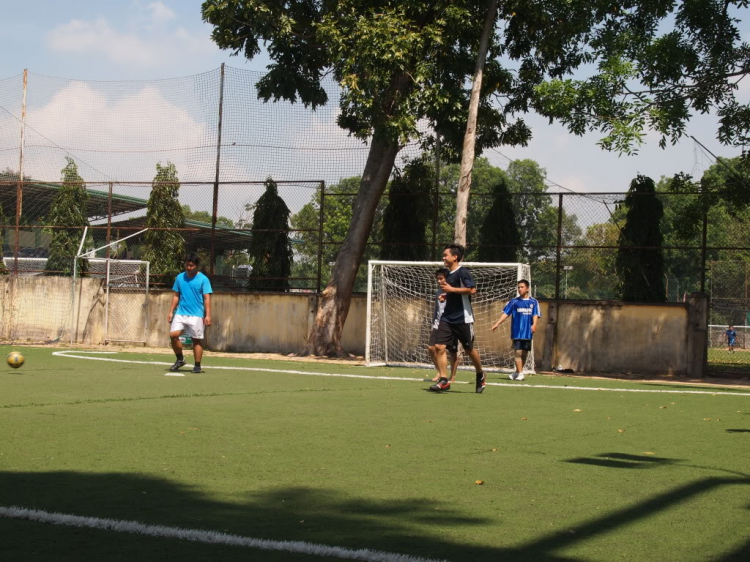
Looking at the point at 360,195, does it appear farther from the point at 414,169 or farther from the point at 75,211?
the point at 75,211

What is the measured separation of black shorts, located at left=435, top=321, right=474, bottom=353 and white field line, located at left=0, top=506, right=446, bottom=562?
26.2 ft

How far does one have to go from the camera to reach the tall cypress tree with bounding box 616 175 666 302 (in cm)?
2186

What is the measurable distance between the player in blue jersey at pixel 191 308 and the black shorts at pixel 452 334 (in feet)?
12.8

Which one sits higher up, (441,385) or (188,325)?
(188,325)

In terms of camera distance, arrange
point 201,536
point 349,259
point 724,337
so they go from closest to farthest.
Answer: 1. point 201,536
2. point 349,259
3. point 724,337

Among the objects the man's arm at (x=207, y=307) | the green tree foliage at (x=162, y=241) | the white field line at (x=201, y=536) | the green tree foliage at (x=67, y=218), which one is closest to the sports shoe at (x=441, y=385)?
the man's arm at (x=207, y=307)

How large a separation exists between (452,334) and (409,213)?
1204cm

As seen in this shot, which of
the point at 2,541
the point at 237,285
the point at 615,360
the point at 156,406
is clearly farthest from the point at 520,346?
the point at 2,541

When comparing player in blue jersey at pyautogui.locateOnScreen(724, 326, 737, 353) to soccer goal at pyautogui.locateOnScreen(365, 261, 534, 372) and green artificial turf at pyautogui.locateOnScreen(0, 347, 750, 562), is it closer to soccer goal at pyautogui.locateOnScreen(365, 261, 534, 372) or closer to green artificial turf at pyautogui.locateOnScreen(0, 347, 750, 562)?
soccer goal at pyautogui.locateOnScreen(365, 261, 534, 372)

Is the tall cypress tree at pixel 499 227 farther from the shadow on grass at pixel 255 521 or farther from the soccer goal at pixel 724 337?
the soccer goal at pixel 724 337

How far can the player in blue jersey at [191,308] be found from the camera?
46.3ft

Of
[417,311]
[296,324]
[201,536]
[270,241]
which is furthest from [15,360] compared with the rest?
[270,241]

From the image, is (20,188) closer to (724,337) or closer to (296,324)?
(296,324)

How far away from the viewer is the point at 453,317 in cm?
1210
